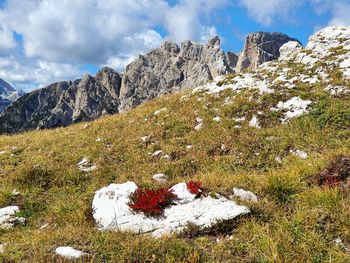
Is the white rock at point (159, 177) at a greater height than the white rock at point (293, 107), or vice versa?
the white rock at point (293, 107)

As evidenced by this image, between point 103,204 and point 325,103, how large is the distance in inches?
496

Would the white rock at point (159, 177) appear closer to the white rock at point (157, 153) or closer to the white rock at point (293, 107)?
the white rock at point (157, 153)

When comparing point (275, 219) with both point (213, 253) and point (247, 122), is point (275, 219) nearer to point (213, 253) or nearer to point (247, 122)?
point (213, 253)

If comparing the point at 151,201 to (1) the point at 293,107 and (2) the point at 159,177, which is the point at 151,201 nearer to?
(2) the point at 159,177

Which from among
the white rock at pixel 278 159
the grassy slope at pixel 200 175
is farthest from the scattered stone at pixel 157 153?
the white rock at pixel 278 159

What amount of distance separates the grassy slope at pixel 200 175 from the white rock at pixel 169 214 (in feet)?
1.28

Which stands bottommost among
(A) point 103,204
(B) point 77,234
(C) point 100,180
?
(B) point 77,234

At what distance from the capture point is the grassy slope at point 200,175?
759cm

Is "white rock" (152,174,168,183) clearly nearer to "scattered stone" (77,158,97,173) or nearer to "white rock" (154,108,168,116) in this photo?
"scattered stone" (77,158,97,173)

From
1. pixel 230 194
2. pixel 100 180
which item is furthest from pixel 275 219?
pixel 100 180

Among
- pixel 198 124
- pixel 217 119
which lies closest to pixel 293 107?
pixel 217 119

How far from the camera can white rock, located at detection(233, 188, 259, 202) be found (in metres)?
9.89

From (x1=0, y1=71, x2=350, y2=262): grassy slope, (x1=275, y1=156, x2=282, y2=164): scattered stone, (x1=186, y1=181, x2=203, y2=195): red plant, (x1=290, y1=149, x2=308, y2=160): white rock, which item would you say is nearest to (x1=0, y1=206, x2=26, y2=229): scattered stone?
(x1=0, y1=71, x2=350, y2=262): grassy slope

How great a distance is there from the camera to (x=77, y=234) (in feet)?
28.1
